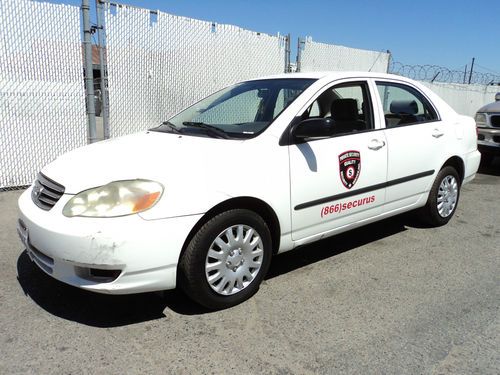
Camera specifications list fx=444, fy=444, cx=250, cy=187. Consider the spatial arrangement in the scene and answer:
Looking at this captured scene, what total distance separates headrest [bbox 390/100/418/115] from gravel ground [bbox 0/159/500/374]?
1.50 metres

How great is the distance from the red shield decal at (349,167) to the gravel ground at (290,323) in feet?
2.56

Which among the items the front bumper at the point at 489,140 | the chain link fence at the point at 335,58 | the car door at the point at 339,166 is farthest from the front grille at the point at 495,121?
the car door at the point at 339,166

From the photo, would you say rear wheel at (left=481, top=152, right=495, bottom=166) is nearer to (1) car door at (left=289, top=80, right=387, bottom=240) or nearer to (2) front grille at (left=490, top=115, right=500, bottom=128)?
(2) front grille at (left=490, top=115, right=500, bottom=128)

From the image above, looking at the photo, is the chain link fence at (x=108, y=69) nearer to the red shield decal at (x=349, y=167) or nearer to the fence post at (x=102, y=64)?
the fence post at (x=102, y=64)

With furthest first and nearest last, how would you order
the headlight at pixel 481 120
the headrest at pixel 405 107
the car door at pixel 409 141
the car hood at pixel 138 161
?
the headlight at pixel 481 120 → the headrest at pixel 405 107 → the car door at pixel 409 141 → the car hood at pixel 138 161

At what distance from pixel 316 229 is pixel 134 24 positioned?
460cm

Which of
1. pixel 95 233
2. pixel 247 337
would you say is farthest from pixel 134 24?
pixel 247 337

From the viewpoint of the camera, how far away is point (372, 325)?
2.95m

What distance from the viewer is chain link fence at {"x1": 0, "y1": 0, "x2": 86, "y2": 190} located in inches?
225

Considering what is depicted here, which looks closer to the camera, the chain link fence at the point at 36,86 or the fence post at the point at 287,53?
the chain link fence at the point at 36,86

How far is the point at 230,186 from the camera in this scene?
2.92 meters

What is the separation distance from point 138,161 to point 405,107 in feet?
9.96

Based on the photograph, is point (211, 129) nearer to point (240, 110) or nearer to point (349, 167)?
point (240, 110)

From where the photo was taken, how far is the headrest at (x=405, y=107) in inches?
183
